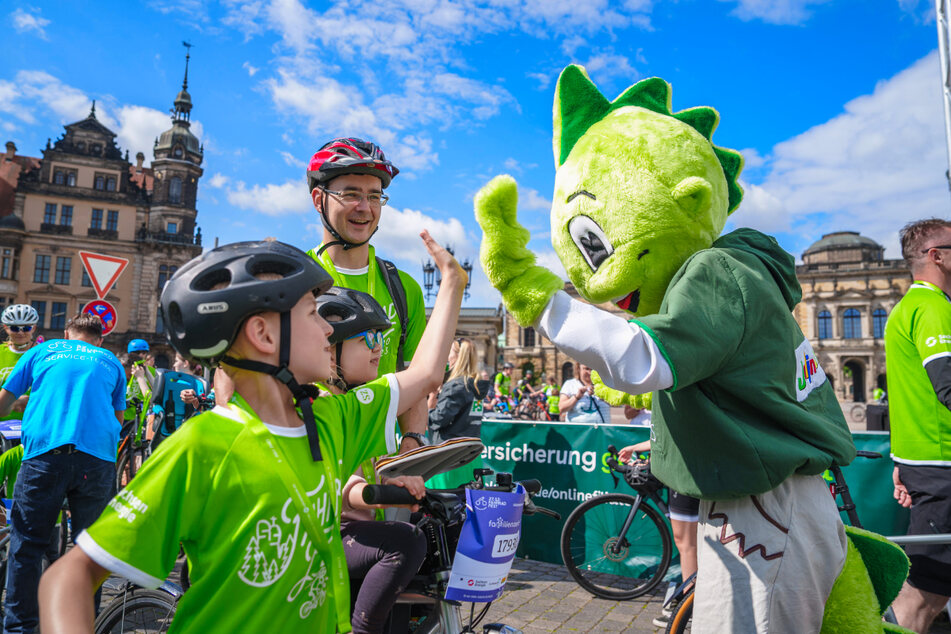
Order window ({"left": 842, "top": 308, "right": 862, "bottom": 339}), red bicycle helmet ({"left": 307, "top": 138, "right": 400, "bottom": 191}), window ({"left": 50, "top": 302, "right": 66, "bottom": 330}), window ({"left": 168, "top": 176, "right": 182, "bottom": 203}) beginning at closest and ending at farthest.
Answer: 1. red bicycle helmet ({"left": 307, "top": 138, "right": 400, "bottom": 191})
2. window ({"left": 50, "top": 302, "right": 66, "bottom": 330})
3. window ({"left": 168, "top": 176, "right": 182, "bottom": 203})
4. window ({"left": 842, "top": 308, "right": 862, "bottom": 339})

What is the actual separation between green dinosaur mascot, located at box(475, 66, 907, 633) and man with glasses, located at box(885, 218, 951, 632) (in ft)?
4.99

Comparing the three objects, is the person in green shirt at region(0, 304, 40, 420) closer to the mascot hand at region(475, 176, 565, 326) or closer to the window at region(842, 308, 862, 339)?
the mascot hand at region(475, 176, 565, 326)

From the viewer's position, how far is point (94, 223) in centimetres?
5203

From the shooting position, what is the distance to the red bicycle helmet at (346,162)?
2633mm

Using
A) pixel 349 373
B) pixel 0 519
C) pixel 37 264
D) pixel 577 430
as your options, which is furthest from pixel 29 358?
pixel 37 264

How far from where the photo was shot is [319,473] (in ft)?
5.73

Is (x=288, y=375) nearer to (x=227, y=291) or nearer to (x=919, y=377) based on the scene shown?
(x=227, y=291)

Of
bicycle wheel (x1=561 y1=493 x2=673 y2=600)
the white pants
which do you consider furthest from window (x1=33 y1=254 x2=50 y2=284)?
the white pants

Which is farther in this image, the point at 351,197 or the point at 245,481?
the point at 351,197

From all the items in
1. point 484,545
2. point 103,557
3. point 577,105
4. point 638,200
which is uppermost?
point 577,105

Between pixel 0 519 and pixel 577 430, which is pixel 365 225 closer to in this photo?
pixel 577 430

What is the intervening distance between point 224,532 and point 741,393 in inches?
57.1

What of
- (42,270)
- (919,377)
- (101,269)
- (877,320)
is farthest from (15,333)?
(877,320)

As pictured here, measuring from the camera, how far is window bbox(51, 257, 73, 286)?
5003 centimetres
